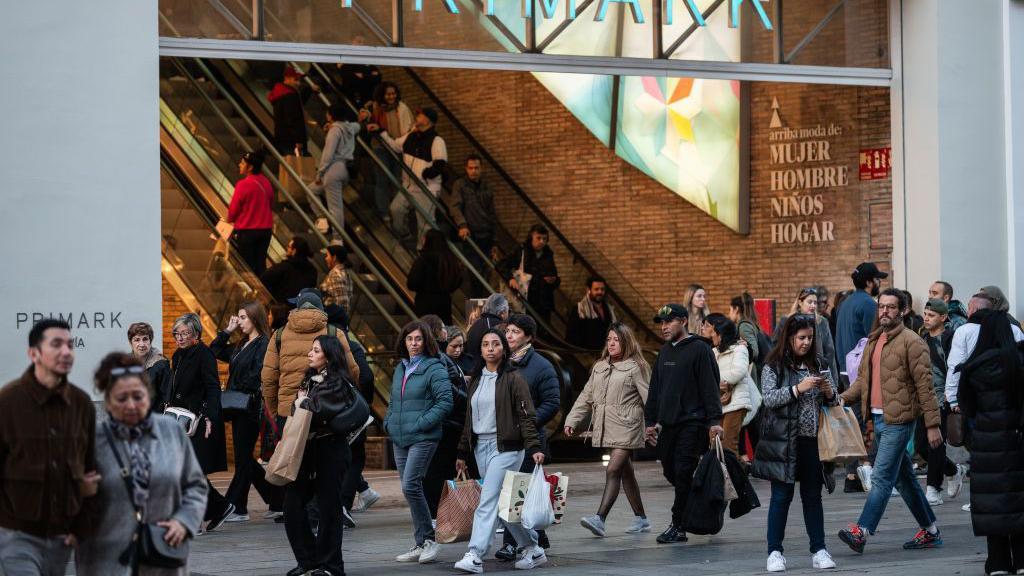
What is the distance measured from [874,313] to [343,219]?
26.4 ft

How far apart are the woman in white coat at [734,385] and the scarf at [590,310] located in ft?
18.8

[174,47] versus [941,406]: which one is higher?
[174,47]

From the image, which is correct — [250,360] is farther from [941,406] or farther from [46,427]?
[46,427]

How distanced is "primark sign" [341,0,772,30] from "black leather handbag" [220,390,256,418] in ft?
14.3

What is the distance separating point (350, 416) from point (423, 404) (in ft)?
4.30

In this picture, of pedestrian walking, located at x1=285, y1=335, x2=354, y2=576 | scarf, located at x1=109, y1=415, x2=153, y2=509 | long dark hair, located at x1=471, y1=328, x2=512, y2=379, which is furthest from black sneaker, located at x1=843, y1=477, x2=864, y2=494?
scarf, located at x1=109, y1=415, x2=153, y2=509

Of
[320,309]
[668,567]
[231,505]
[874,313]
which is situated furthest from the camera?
[874,313]

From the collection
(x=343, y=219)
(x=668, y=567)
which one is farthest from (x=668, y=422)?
(x=343, y=219)

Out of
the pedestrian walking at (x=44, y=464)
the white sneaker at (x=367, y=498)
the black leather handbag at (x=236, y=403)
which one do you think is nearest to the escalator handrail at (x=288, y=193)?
the white sneaker at (x=367, y=498)

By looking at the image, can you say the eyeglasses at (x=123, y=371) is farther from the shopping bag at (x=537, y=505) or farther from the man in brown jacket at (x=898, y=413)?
the man in brown jacket at (x=898, y=413)

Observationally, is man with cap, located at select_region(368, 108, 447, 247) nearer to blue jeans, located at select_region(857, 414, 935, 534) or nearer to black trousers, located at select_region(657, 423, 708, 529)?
black trousers, located at select_region(657, 423, 708, 529)

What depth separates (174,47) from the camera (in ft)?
47.2

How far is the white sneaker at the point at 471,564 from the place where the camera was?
10125mm

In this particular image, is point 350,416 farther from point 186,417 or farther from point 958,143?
point 958,143
